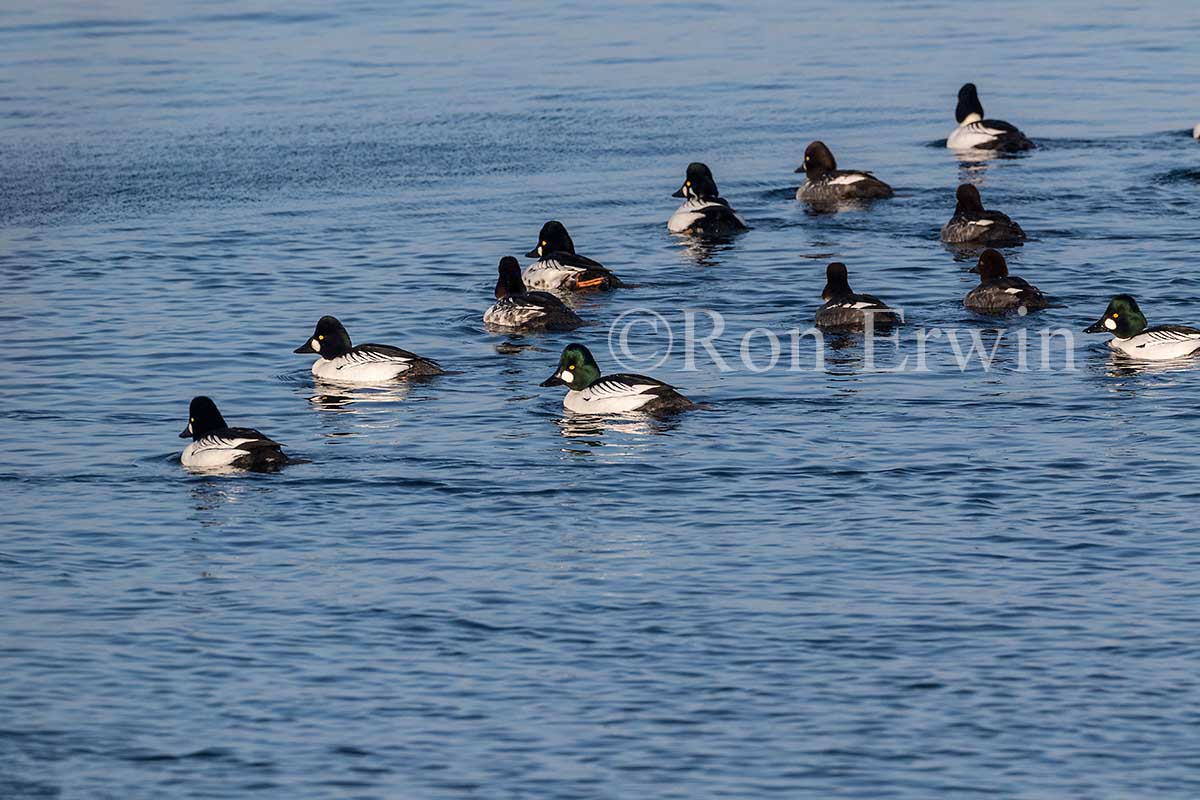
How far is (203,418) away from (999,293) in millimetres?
10024

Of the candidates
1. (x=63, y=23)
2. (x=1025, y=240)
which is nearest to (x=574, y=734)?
(x=1025, y=240)

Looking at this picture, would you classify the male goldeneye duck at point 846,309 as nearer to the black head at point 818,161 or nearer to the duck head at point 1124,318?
the duck head at point 1124,318

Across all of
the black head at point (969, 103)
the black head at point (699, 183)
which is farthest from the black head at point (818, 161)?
the black head at point (969, 103)

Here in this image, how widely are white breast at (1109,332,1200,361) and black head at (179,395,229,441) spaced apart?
9967mm

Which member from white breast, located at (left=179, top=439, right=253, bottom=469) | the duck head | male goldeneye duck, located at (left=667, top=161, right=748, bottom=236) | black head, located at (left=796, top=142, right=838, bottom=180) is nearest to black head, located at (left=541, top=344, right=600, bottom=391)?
white breast, located at (left=179, top=439, right=253, bottom=469)

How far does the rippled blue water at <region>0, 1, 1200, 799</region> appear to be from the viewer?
44.0 ft

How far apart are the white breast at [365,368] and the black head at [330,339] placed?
0.33 metres

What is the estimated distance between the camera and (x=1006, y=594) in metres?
15.5

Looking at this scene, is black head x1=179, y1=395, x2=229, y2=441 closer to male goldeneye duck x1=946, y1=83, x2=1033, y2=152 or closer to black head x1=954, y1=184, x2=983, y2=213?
black head x1=954, y1=184, x2=983, y2=213

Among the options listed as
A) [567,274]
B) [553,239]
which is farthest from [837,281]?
[553,239]

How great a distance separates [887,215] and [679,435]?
1224cm

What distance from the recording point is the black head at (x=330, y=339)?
23016 millimetres

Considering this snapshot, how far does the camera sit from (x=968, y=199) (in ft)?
94.6

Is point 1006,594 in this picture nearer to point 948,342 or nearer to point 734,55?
point 948,342
